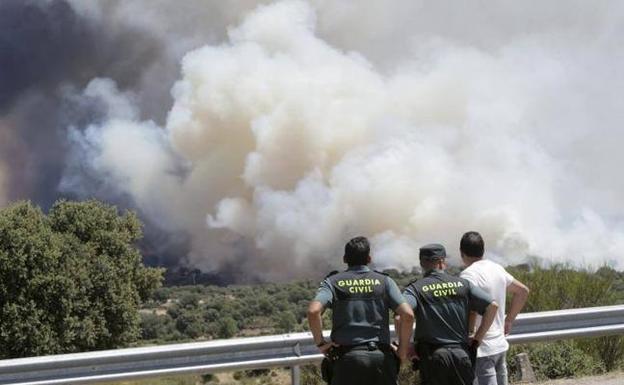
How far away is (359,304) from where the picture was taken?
5.02m

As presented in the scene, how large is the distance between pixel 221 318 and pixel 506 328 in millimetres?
38352

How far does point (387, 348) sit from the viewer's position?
199 inches

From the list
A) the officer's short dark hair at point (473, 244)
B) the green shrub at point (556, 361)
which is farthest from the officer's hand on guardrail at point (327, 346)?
the green shrub at point (556, 361)

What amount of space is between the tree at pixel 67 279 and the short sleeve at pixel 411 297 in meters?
20.5

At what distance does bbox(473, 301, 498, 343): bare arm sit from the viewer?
5.19 meters

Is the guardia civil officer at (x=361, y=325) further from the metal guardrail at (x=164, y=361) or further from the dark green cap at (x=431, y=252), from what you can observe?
the metal guardrail at (x=164, y=361)

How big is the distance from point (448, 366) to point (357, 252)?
3.14 ft

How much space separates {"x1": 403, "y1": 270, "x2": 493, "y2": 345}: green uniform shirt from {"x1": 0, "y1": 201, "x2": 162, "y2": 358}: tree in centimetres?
2051

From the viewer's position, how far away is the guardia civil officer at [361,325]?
493 centimetres

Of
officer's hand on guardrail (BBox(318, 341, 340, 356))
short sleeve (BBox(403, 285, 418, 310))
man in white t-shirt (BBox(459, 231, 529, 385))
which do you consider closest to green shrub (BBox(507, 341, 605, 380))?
man in white t-shirt (BBox(459, 231, 529, 385))

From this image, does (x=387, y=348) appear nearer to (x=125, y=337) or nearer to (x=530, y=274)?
(x=530, y=274)

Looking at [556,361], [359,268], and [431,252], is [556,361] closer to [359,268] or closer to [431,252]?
[431,252]

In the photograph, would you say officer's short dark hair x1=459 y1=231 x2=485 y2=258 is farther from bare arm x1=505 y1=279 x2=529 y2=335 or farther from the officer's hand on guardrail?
the officer's hand on guardrail

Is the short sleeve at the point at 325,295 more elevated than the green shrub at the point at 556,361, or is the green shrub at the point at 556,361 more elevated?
the short sleeve at the point at 325,295
